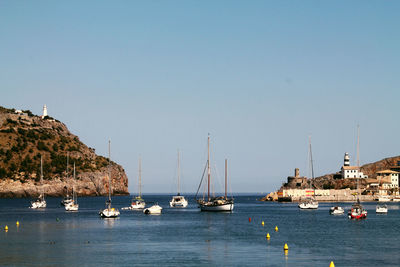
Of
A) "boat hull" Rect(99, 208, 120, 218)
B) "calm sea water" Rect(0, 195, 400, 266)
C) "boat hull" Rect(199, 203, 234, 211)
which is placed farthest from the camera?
"boat hull" Rect(199, 203, 234, 211)

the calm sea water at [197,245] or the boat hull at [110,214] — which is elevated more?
the boat hull at [110,214]

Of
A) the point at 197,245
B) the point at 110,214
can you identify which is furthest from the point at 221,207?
the point at 197,245

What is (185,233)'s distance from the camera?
93.1m

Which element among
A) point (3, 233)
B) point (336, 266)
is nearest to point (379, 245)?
point (336, 266)

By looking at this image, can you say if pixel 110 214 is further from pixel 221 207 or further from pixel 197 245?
pixel 197 245

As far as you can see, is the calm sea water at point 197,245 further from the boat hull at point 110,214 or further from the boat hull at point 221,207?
the boat hull at point 221,207

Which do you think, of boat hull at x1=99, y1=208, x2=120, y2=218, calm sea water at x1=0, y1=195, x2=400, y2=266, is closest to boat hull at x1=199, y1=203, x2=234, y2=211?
boat hull at x1=99, y1=208, x2=120, y2=218

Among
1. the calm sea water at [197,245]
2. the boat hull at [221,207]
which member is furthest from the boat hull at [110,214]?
the boat hull at [221,207]

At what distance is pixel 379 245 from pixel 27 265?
43.0 meters

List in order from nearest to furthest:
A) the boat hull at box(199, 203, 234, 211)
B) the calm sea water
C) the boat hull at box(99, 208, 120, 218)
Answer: the calm sea water
the boat hull at box(99, 208, 120, 218)
the boat hull at box(199, 203, 234, 211)

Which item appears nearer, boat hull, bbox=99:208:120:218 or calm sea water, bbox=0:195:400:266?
calm sea water, bbox=0:195:400:266

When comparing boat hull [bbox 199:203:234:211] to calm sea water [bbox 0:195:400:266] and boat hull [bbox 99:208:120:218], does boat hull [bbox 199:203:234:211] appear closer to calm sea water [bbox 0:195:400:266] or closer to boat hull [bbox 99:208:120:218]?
boat hull [bbox 99:208:120:218]

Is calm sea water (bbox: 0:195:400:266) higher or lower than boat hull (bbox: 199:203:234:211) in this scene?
lower

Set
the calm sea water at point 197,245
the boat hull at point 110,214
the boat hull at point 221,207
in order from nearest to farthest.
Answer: the calm sea water at point 197,245, the boat hull at point 110,214, the boat hull at point 221,207
